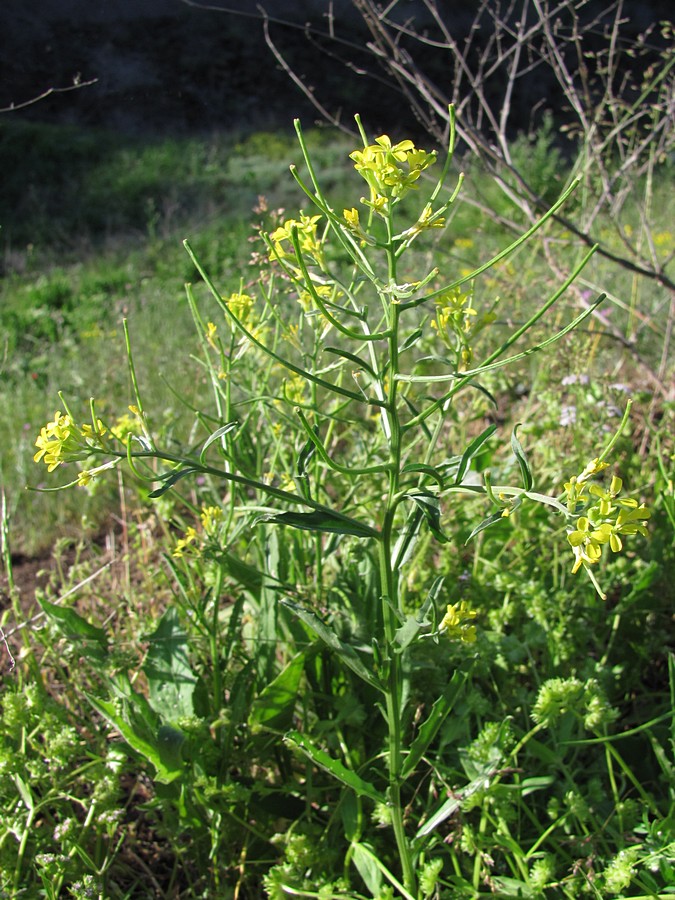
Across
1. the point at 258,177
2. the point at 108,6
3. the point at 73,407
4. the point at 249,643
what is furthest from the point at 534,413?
the point at 108,6

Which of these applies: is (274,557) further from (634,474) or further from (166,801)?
(634,474)

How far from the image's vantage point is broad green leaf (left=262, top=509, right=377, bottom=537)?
899mm

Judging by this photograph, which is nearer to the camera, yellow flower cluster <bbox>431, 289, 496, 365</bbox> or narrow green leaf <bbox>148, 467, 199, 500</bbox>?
narrow green leaf <bbox>148, 467, 199, 500</bbox>

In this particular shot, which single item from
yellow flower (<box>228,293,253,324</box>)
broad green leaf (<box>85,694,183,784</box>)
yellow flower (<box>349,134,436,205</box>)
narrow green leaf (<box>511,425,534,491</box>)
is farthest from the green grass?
yellow flower (<box>349,134,436,205</box>)

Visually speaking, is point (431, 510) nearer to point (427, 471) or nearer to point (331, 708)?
point (427, 471)

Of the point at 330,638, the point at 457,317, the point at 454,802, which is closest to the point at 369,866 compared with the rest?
the point at 454,802

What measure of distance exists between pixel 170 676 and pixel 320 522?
24.0 inches

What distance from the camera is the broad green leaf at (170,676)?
138 cm

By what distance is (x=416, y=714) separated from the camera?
137cm

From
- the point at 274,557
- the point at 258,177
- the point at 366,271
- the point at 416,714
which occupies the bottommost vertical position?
the point at 258,177

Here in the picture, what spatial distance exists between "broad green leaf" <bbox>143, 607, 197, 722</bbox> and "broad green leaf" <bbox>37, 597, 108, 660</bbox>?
0.27ft

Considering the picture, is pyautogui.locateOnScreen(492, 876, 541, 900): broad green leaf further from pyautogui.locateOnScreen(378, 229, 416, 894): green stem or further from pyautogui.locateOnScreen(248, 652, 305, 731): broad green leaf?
pyautogui.locateOnScreen(248, 652, 305, 731): broad green leaf

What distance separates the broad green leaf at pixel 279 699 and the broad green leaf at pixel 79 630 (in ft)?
0.93

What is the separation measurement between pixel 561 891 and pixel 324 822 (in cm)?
41
